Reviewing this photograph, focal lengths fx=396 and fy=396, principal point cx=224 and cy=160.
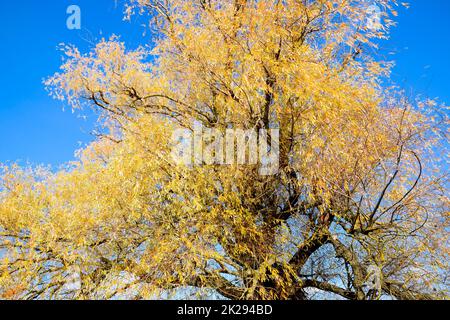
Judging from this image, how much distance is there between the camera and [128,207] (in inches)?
211

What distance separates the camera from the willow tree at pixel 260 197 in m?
5.16

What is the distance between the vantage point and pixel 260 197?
20.0 ft

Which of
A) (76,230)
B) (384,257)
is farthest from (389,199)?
(76,230)

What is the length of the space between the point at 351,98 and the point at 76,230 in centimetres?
425

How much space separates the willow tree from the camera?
516 cm

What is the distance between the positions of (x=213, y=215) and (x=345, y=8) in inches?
140

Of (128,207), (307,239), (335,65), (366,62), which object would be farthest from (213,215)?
(366,62)

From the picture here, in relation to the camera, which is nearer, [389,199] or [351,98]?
[351,98]

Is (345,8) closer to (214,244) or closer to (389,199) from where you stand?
(389,199)

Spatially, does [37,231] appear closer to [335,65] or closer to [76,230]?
[76,230]
